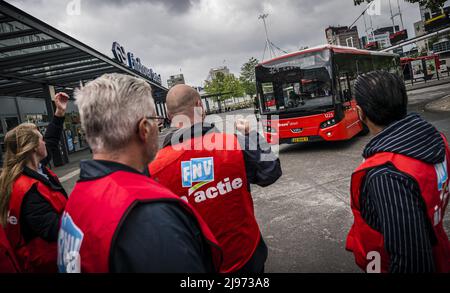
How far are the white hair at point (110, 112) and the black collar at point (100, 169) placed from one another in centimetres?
7

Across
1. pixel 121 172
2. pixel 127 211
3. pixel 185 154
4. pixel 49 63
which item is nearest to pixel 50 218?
pixel 185 154

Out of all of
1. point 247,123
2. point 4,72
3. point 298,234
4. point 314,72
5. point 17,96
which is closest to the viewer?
point 247,123

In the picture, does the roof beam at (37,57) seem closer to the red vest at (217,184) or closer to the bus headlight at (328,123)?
the bus headlight at (328,123)

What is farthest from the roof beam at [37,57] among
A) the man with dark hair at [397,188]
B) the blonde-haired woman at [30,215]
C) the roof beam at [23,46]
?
the man with dark hair at [397,188]

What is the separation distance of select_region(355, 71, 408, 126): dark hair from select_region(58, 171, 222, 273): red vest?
1.12 m

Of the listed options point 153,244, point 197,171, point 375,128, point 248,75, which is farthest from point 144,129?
point 248,75

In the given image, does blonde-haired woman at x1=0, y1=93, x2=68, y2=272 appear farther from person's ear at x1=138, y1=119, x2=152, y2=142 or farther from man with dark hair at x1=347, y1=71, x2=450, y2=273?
man with dark hair at x1=347, y1=71, x2=450, y2=273

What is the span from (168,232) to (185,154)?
3.87 feet

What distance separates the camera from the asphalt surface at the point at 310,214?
349 cm

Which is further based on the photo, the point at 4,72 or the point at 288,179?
the point at 4,72

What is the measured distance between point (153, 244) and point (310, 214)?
4192 millimetres

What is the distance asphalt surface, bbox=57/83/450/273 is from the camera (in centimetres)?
349

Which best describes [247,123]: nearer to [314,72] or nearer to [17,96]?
[314,72]

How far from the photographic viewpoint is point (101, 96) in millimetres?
1224
